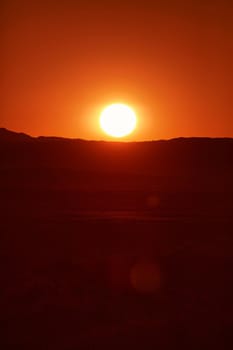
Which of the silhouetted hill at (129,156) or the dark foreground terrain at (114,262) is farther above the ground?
the silhouetted hill at (129,156)

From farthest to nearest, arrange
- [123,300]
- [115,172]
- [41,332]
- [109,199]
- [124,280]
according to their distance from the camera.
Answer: [115,172]
[109,199]
[124,280]
[123,300]
[41,332]

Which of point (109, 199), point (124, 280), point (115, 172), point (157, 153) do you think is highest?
point (157, 153)

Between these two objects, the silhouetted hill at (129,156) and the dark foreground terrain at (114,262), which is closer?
the dark foreground terrain at (114,262)

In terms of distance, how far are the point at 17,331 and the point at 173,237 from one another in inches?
199

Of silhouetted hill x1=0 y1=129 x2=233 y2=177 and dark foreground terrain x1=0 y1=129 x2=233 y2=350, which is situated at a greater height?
silhouetted hill x1=0 y1=129 x2=233 y2=177

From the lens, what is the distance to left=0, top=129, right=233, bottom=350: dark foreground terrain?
21.0 feet

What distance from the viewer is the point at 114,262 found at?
874 centimetres

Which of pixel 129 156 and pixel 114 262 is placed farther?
Answer: pixel 129 156

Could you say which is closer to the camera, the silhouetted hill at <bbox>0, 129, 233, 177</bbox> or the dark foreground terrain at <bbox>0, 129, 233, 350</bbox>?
the dark foreground terrain at <bbox>0, 129, 233, 350</bbox>

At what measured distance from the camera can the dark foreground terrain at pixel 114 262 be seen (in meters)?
6.39

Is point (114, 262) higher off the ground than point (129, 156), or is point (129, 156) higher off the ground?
point (129, 156)

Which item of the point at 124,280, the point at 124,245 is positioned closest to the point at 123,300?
the point at 124,280

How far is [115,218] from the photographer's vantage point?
1273 cm

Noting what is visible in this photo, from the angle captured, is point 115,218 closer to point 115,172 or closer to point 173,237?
point 173,237
